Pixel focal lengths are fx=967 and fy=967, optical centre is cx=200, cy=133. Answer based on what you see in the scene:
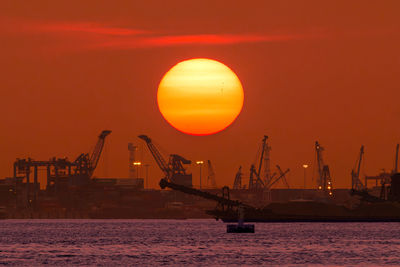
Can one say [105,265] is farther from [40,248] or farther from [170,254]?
[40,248]

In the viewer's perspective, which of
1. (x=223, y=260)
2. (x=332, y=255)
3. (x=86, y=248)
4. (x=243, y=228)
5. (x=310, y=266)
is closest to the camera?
(x=310, y=266)

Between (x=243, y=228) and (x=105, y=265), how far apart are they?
78512 mm

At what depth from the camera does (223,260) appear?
116750 millimetres

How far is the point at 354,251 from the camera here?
135750 mm

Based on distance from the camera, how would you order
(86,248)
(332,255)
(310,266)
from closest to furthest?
(310,266), (332,255), (86,248)

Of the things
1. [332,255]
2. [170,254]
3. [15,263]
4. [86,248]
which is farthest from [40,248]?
[332,255]

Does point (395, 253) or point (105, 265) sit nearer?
point (105, 265)

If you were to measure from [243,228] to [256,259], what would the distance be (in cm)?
6588

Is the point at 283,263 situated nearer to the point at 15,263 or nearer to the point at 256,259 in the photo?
the point at 256,259

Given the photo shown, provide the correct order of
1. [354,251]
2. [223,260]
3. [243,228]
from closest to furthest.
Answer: [223,260] < [354,251] < [243,228]

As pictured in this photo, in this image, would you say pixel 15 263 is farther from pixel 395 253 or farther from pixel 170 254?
pixel 395 253

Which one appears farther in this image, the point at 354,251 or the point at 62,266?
the point at 354,251

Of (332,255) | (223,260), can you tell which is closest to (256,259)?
(223,260)

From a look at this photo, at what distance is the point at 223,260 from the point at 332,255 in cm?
1744
